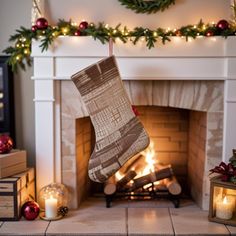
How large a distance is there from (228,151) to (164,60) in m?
0.72

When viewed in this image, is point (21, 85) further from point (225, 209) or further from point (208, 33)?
point (225, 209)

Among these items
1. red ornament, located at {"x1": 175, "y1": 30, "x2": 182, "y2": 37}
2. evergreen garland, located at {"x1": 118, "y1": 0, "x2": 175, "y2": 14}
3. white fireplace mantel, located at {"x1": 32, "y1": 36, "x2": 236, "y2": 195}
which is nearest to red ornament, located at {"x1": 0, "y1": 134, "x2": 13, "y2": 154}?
white fireplace mantel, located at {"x1": 32, "y1": 36, "x2": 236, "y2": 195}

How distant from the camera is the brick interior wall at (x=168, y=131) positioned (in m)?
2.64

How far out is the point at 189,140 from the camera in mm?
2633

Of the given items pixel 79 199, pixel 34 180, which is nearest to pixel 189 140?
pixel 79 199

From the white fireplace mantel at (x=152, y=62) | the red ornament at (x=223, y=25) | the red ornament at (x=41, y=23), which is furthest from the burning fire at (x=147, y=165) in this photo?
the red ornament at (x=41, y=23)

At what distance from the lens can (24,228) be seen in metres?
1.94

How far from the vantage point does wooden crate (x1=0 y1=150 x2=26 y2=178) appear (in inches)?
79.8

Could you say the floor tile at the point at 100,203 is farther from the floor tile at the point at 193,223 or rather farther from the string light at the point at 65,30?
the string light at the point at 65,30

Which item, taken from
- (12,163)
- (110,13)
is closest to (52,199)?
(12,163)

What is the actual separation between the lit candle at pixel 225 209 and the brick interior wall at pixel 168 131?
69 centimetres

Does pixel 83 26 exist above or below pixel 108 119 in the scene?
above

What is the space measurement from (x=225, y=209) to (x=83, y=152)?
3.45 ft

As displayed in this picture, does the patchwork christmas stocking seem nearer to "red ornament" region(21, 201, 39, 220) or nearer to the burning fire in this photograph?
"red ornament" region(21, 201, 39, 220)
